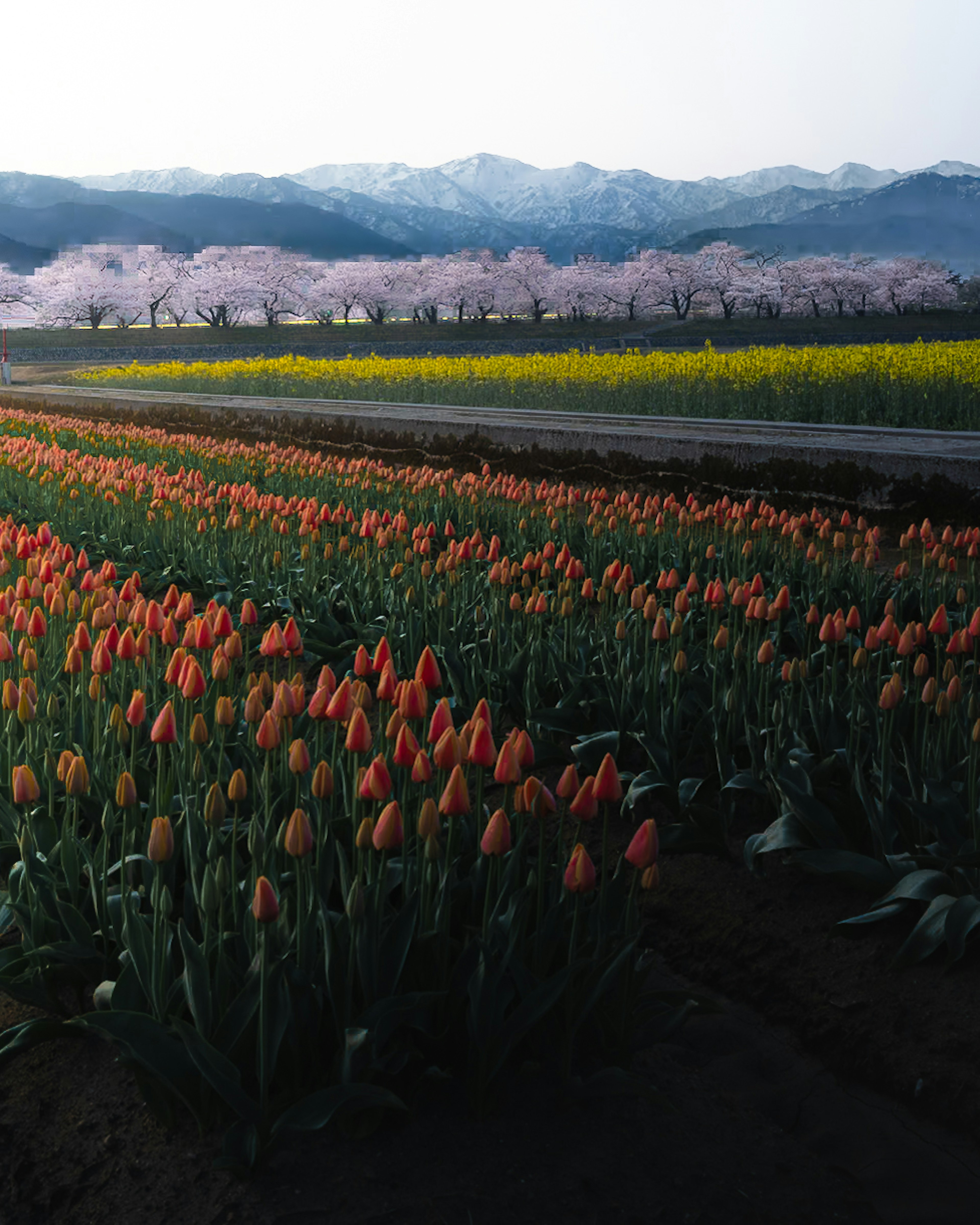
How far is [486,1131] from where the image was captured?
2.37 m

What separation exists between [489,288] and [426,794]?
268 feet

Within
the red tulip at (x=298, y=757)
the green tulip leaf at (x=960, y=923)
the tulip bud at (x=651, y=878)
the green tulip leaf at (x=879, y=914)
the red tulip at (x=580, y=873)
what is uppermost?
the red tulip at (x=298, y=757)

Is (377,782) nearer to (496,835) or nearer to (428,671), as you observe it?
(496,835)

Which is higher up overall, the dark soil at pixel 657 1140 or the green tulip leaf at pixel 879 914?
the green tulip leaf at pixel 879 914

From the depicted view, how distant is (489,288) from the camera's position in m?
80.7

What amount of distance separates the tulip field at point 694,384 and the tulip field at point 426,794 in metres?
8.62

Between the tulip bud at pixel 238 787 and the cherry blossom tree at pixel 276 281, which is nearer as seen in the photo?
the tulip bud at pixel 238 787

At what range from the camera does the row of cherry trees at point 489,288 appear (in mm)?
78875

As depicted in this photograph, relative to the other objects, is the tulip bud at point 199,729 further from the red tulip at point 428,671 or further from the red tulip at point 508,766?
the red tulip at point 508,766

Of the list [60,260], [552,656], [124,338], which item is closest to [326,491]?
[552,656]

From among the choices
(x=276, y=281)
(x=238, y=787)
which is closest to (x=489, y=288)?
(x=276, y=281)

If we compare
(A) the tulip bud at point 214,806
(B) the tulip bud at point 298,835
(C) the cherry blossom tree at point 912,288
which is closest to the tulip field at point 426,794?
(B) the tulip bud at point 298,835

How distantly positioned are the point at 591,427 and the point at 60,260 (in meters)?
91.7

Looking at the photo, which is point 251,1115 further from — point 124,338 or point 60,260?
point 60,260
